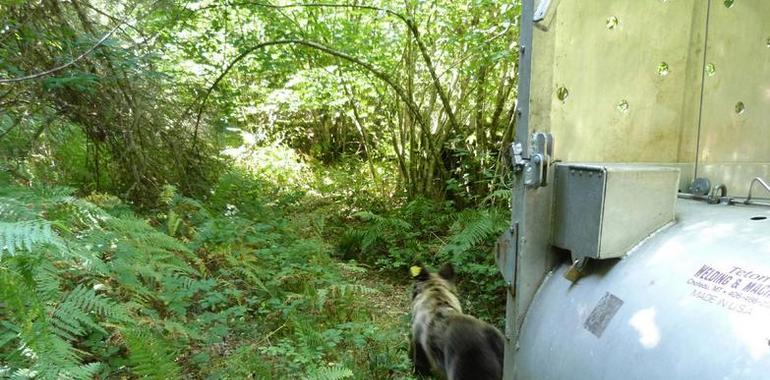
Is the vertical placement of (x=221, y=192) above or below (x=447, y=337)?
above

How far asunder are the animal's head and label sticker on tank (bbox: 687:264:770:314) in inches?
118

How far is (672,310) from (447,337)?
2226mm

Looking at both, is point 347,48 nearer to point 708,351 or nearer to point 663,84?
point 663,84

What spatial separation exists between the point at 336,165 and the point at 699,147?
10711 mm

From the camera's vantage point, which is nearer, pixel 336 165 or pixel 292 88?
pixel 292 88

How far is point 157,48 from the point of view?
241 inches

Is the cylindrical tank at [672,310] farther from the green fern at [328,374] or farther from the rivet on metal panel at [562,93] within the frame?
the green fern at [328,374]

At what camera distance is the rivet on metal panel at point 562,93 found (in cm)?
221

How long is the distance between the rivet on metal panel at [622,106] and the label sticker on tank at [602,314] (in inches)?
42.2

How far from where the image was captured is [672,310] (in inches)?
57.6

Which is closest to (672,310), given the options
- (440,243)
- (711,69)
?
(711,69)

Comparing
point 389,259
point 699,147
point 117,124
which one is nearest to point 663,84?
point 699,147

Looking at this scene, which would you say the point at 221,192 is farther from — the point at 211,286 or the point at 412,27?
the point at 412,27

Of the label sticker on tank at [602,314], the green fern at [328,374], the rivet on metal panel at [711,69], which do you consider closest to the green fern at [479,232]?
the green fern at [328,374]
